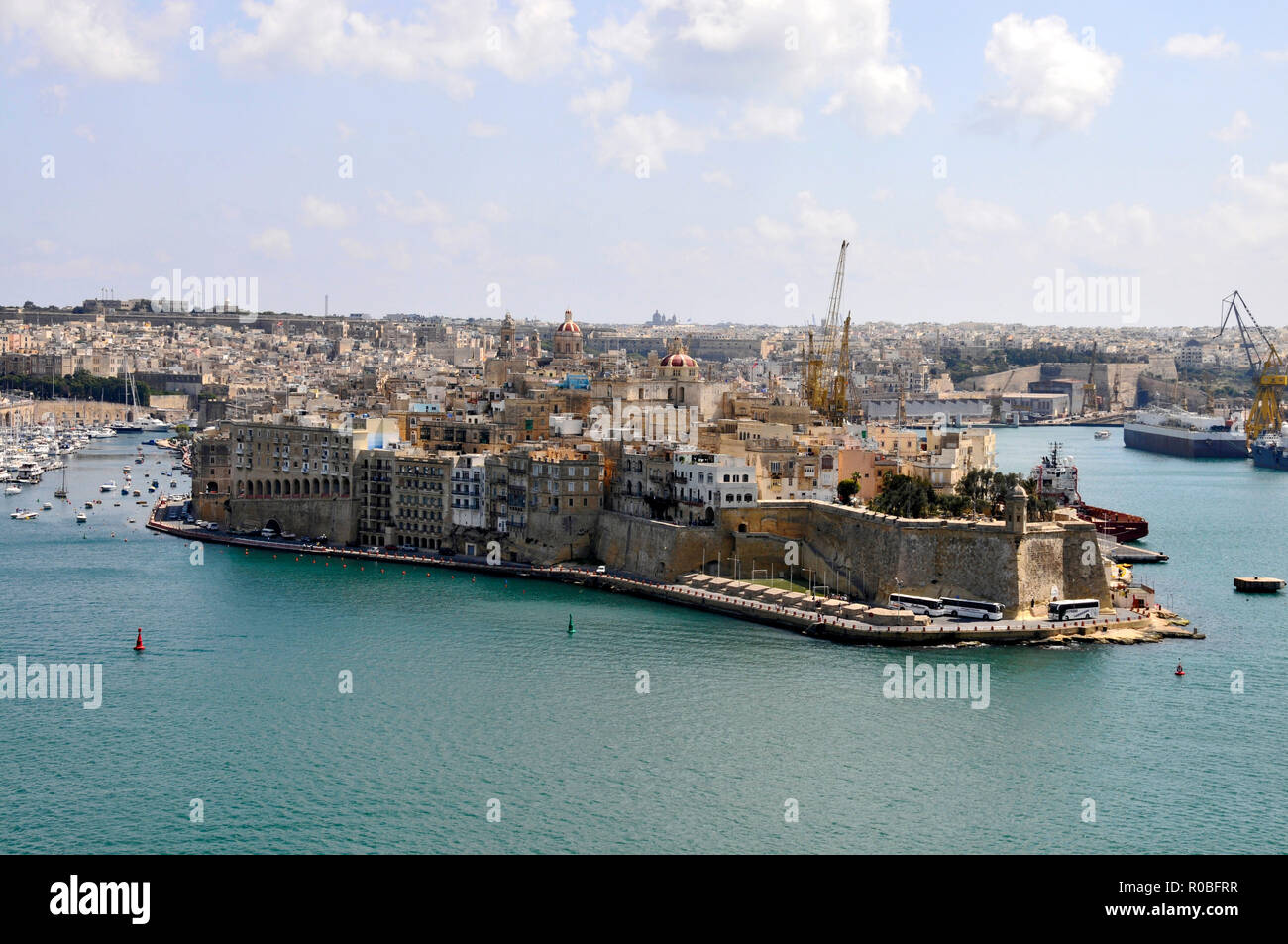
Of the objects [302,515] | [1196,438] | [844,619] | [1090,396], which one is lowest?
[844,619]

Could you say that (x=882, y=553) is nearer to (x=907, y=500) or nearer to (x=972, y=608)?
(x=907, y=500)

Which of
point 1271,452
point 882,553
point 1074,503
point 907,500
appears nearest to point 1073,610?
point 882,553

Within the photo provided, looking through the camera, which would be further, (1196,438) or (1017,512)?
(1196,438)

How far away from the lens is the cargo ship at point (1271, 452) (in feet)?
174

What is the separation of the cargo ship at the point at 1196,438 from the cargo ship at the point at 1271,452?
237cm

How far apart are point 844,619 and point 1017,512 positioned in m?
3.06

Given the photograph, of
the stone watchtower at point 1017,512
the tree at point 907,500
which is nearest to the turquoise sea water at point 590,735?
the stone watchtower at point 1017,512

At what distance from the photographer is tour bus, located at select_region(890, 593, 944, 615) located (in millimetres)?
21438

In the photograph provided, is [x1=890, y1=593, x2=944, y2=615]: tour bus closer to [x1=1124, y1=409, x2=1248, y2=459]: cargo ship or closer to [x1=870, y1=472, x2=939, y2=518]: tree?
[x1=870, y1=472, x2=939, y2=518]: tree

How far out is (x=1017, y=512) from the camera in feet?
70.5

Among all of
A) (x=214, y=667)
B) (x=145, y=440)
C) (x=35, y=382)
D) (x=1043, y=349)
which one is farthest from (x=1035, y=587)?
(x=1043, y=349)
